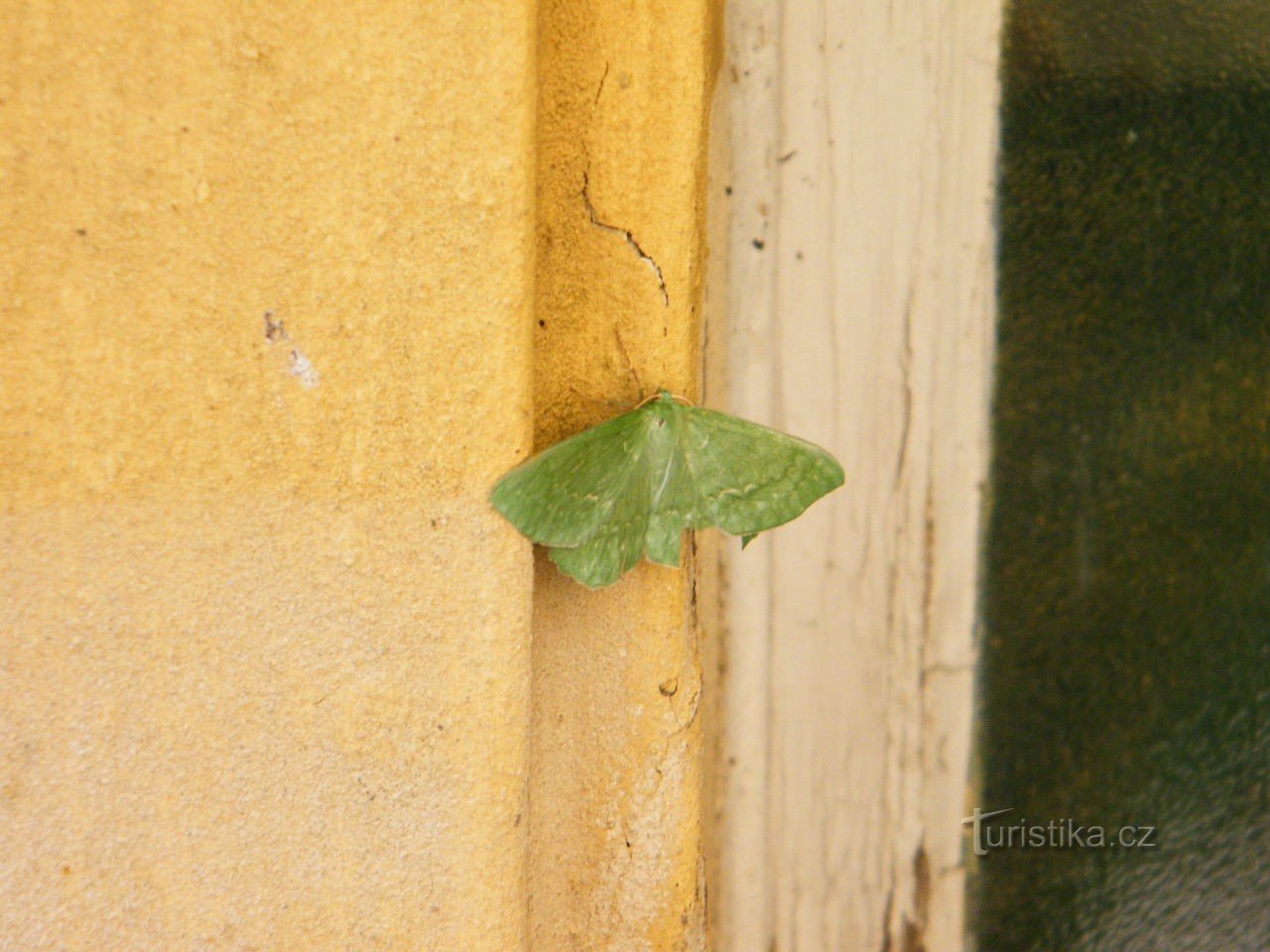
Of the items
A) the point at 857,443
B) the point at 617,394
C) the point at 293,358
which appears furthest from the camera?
the point at 857,443

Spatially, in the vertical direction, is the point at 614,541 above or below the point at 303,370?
below

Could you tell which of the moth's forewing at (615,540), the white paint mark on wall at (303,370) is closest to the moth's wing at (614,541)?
the moth's forewing at (615,540)

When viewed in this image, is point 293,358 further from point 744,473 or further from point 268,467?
point 744,473

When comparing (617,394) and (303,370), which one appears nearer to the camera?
(303,370)

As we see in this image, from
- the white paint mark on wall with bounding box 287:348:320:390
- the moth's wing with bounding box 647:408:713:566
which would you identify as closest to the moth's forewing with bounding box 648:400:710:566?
the moth's wing with bounding box 647:408:713:566

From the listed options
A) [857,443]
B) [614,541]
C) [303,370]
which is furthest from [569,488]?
[857,443]

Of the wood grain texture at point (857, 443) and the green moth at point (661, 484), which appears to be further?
the wood grain texture at point (857, 443)

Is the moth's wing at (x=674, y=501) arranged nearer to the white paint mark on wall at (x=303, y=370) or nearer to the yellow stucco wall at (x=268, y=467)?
the yellow stucco wall at (x=268, y=467)
